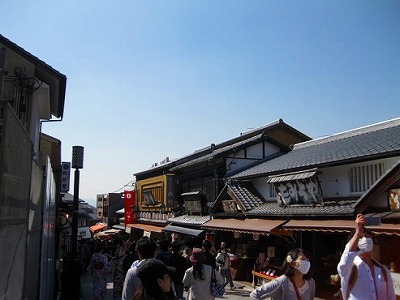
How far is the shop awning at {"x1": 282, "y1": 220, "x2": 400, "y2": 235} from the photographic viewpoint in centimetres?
964

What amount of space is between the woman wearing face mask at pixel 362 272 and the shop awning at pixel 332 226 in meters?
5.80

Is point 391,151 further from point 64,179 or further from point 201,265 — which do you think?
point 64,179

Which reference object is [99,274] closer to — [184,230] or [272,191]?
[272,191]

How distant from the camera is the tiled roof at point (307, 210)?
38.8ft

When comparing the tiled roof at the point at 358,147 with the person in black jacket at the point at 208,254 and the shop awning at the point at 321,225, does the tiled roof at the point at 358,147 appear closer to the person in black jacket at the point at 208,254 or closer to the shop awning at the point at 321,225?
the shop awning at the point at 321,225

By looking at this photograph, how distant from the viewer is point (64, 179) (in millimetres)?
22406

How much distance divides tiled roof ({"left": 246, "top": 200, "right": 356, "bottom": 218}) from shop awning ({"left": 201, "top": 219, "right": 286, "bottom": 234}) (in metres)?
0.30

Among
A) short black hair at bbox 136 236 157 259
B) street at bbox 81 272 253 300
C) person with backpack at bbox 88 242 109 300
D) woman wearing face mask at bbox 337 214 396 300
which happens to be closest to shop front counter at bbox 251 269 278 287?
street at bbox 81 272 253 300

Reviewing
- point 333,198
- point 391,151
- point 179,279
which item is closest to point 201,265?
point 179,279

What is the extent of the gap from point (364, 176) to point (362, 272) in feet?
29.5

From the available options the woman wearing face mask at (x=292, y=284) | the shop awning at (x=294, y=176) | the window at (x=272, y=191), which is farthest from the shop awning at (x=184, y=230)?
the woman wearing face mask at (x=292, y=284)

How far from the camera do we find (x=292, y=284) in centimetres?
440

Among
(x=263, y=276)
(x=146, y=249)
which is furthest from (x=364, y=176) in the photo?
(x=146, y=249)

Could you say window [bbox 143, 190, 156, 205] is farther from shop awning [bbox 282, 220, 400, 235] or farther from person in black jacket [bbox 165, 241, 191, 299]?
person in black jacket [bbox 165, 241, 191, 299]
